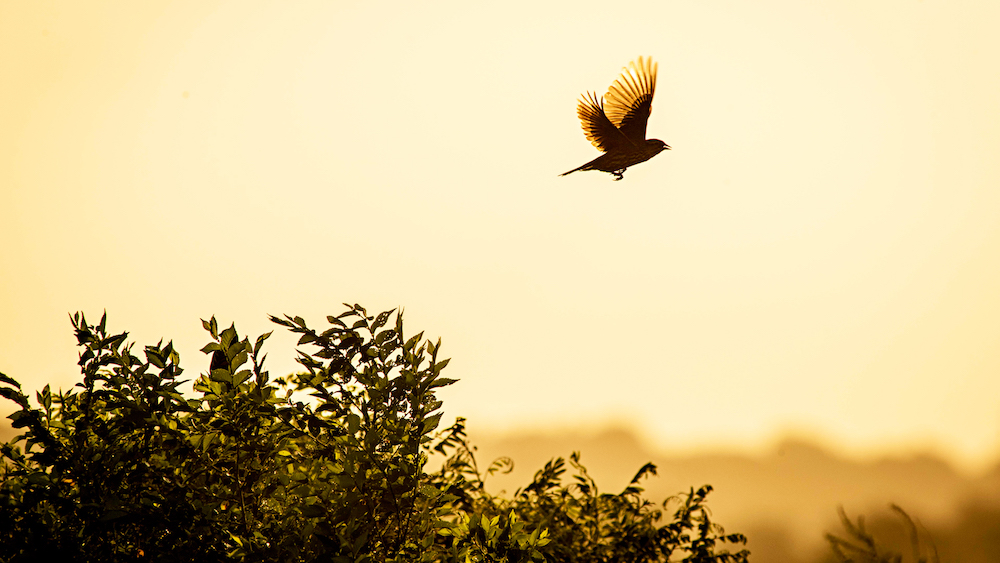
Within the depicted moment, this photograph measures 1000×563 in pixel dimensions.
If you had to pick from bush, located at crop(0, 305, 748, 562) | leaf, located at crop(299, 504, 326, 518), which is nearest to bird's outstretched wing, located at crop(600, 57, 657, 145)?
bush, located at crop(0, 305, 748, 562)

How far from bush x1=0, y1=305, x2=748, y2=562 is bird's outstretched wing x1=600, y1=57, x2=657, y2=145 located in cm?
Answer: 136

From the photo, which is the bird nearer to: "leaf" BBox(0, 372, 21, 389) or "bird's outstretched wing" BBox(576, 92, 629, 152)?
"bird's outstretched wing" BBox(576, 92, 629, 152)

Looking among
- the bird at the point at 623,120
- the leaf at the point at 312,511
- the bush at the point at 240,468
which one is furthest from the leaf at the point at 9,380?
the bird at the point at 623,120

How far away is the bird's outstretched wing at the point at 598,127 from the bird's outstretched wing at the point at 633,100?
3 cm

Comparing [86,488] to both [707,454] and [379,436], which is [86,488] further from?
[707,454]

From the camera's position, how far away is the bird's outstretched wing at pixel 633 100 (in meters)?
2.87

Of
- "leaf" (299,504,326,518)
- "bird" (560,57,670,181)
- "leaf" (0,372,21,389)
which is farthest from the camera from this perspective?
"bird" (560,57,670,181)

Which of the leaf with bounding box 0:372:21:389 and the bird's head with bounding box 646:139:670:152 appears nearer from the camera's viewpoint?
the leaf with bounding box 0:372:21:389

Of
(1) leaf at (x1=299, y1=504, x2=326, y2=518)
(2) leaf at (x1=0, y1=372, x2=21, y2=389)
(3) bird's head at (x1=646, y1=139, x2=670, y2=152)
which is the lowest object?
(1) leaf at (x1=299, y1=504, x2=326, y2=518)

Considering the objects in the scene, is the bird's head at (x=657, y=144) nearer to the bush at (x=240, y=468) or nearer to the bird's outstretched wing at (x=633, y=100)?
the bird's outstretched wing at (x=633, y=100)

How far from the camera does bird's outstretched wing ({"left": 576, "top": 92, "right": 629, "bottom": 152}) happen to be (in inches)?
112

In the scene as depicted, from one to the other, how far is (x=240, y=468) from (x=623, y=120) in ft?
6.45

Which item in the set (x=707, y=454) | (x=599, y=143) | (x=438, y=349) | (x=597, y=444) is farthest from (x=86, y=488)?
(x=707, y=454)

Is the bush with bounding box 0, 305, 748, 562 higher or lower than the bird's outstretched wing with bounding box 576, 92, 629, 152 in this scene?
lower
